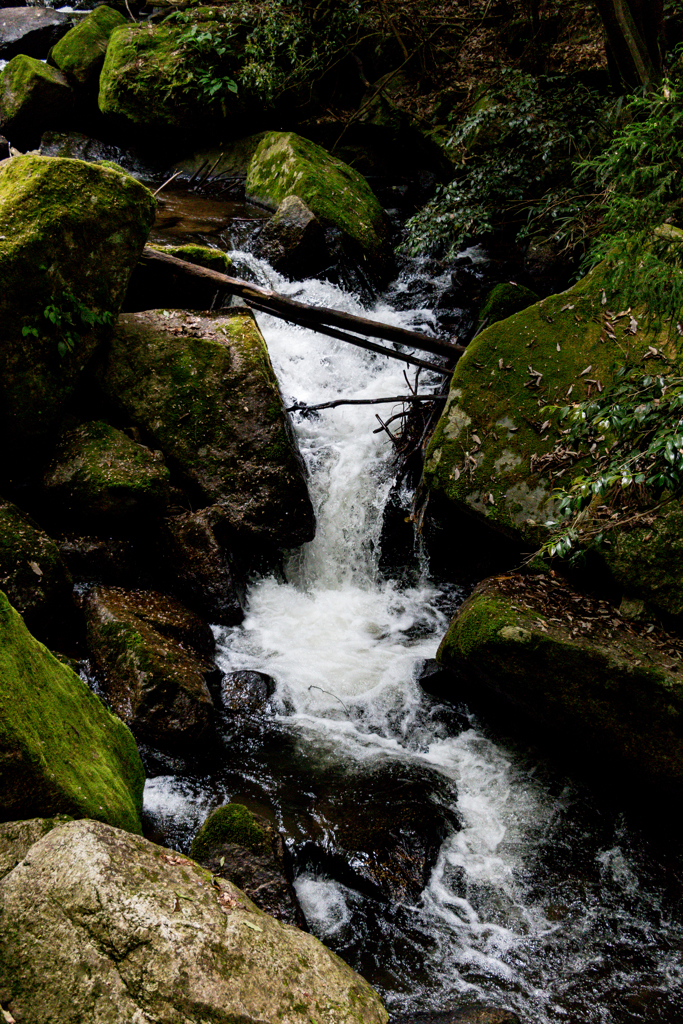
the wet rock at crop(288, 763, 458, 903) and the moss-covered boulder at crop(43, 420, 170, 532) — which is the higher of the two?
the moss-covered boulder at crop(43, 420, 170, 532)

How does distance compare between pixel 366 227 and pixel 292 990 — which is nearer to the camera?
pixel 292 990

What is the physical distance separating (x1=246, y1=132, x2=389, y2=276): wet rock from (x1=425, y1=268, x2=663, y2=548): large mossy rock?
14.5ft

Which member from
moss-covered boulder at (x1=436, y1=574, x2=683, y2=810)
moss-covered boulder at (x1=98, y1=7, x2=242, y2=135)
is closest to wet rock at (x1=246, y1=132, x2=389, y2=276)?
moss-covered boulder at (x1=98, y1=7, x2=242, y2=135)

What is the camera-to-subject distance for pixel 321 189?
982cm

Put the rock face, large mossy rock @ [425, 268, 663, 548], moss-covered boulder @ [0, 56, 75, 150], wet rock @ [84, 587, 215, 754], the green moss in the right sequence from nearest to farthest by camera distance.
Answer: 1. the rock face
2. the green moss
3. wet rock @ [84, 587, 215, 754]
4. large mossy rock @ [425, 268, 663, 548]
5. moss-covered boulder @ [0, 56, 75, 150]

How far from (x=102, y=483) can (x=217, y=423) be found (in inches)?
50.6

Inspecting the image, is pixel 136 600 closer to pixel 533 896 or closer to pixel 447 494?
pixel 447 494

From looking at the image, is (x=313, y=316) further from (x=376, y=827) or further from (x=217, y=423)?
(x=376, y=827)

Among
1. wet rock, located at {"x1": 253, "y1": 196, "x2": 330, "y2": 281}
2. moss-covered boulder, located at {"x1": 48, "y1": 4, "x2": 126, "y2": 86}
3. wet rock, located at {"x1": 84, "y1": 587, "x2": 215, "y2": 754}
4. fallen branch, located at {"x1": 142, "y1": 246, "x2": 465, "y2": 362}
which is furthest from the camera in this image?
moss-covered boulder, located at {"x1": 48, "y1": 4, "x2": 126, "y2": 86}

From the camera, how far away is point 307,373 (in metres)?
8.01

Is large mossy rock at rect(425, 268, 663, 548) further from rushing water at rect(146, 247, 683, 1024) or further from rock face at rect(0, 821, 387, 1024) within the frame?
rock face at rect(0, 821, 387, 1024)

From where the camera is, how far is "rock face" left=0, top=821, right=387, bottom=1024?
2.16 meters

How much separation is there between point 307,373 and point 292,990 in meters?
6.51

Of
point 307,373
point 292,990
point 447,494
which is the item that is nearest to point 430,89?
point 307,373
